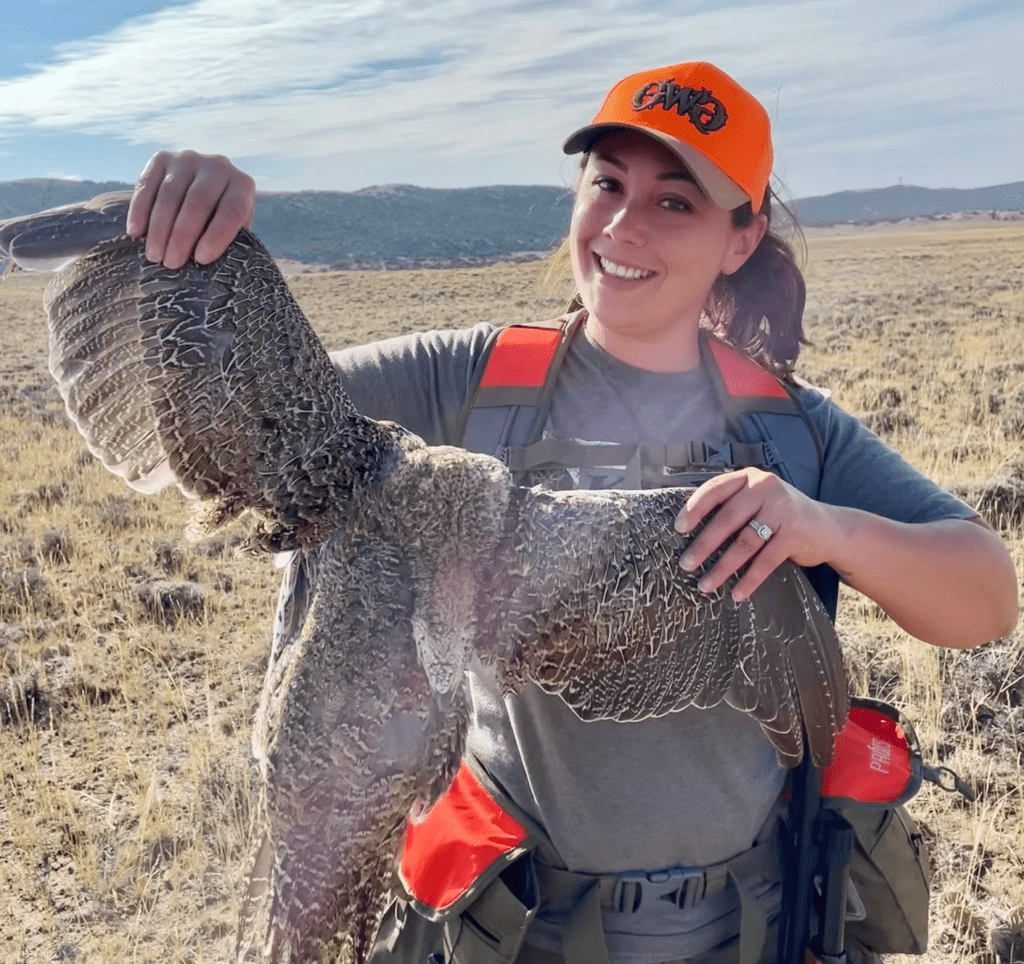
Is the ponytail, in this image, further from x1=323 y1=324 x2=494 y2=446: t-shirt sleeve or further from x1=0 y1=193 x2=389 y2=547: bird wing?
x1=0 y1=193 x2=389 y2=547: bird wing

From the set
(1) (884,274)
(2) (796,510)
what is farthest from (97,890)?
(1) (884,274)

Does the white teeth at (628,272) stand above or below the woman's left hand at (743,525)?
above

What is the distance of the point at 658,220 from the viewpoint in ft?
8.71

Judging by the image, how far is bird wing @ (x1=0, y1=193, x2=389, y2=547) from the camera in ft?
6.81

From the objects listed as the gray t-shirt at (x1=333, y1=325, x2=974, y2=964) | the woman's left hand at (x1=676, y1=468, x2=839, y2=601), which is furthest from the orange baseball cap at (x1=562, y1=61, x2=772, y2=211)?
the woman's left hand at (x1=676, y1=468, x2=839, y2=601)

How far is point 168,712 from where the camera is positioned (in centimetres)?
526

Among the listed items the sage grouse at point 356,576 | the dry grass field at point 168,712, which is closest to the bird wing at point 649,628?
the sage grouse at point 356,576

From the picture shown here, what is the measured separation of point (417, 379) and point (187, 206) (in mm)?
864

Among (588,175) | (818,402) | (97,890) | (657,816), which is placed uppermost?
(588,175)

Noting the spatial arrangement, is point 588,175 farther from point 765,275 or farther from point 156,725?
point 156,725

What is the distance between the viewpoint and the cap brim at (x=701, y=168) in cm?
249

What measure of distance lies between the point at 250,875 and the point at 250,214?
1.56m

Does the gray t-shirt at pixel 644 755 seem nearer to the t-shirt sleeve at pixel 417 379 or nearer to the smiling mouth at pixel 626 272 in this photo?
the t-shirt sleeve at pixel 417 379

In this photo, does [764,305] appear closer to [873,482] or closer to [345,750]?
[873,482]
